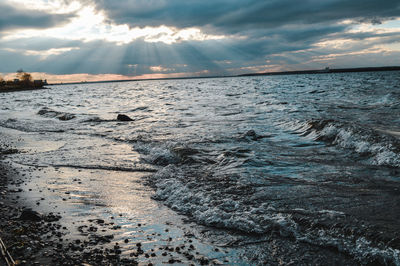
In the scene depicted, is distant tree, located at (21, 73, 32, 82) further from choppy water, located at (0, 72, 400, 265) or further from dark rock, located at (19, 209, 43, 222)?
dark rock, located at (19, 209, 43, 222)

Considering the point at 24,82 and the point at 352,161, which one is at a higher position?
the point at 24,82

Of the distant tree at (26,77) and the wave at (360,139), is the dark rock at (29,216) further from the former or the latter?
the distant tree at (26,77)

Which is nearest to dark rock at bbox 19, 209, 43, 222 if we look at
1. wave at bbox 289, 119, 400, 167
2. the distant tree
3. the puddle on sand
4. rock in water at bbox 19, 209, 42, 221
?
rock in water at bbox 19, 209, 42, 221

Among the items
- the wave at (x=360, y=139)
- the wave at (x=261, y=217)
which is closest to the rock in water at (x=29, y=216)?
the wave at (x=261, y=217)

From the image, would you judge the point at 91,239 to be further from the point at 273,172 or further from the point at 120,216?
the point at 273,172

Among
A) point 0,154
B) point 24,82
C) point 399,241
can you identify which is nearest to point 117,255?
point 399,241

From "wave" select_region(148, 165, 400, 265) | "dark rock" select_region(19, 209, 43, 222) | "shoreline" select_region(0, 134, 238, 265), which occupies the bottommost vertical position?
"wave" select_region(148, 165, 400, 265)

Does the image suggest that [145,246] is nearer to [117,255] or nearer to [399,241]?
[117,255]

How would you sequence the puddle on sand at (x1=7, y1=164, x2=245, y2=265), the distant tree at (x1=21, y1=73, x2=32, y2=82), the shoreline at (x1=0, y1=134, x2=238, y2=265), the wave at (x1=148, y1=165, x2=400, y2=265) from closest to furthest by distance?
the shoreline at (x1=0, y1=134, x2=238, y2=265)
the puddle on sand at (x1=7, y1=164, x2=245, y2=265)
the wave at (x1=148, y1=165, x2=400, y2=265)
the distant tree at (x1=21, y1=73, x2=32, y2=82)

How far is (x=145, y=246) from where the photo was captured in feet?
14.8

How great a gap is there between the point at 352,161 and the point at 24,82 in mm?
159331

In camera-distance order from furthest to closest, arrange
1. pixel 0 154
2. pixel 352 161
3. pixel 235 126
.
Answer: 1. pixel 235 126
2. pixel 0 154
3. pixel 352 161

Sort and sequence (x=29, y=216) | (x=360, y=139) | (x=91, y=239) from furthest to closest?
(x=360, y=139), (x=29, y=216), (x=91, y=239)

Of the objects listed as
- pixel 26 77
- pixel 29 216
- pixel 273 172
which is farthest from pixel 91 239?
pixel 26 77
